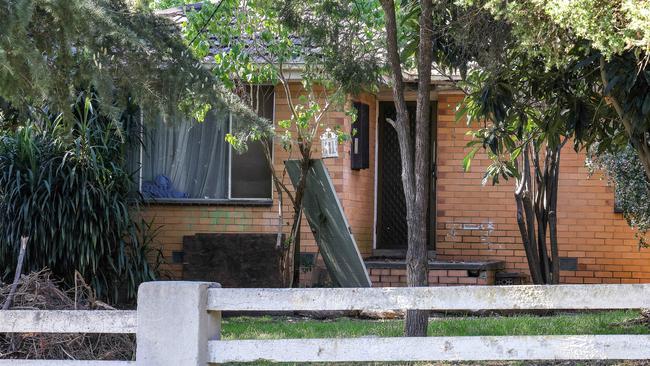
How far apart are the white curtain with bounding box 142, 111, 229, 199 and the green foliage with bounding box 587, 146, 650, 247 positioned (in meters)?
4.83

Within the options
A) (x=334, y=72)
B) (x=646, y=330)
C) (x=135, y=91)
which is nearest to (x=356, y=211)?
(x=334, y=72)

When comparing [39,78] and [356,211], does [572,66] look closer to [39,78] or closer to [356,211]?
[39,78]

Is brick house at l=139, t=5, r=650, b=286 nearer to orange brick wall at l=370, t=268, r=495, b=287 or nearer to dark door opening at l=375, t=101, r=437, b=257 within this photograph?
orange brick wall at l=370, t=268, r=495, b=287

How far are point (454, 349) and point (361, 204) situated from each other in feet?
25.5

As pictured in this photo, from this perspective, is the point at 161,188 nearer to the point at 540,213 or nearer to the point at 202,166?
the point at 202,166

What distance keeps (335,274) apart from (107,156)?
312cm

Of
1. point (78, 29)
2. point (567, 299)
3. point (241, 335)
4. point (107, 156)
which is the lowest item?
point (241, 335)

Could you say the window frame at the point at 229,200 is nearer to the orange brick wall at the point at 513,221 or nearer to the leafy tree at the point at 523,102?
the orange brick wall at the point at 513,221

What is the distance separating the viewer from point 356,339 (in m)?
→ 6.52

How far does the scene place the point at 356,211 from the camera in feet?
45.6

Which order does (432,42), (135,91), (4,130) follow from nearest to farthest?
1. (135,91)
2. (432,42)
3. (4,130)

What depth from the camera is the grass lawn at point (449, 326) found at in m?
9.68

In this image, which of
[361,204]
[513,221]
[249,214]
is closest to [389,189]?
[361,204]

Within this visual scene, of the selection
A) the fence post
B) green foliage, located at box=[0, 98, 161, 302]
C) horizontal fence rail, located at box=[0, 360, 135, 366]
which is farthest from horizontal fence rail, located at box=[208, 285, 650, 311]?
green foliage, located at box=[0, 98, 161, 302]
